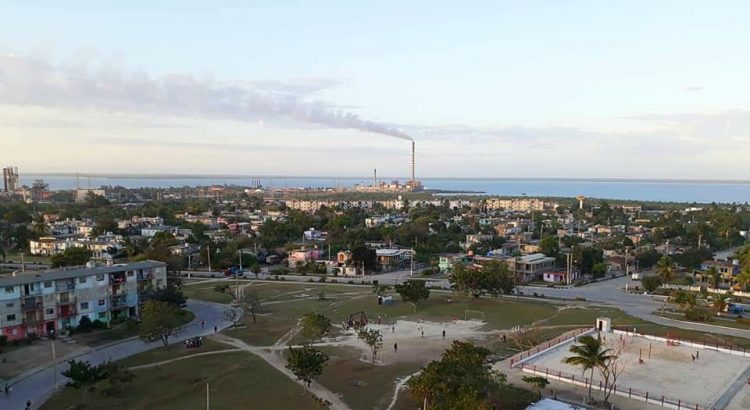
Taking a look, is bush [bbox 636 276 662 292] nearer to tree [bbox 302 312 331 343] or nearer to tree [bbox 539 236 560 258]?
tree [bbox 539 236 560 258]

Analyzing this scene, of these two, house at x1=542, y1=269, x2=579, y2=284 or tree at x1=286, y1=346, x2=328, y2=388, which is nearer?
tree at x1=286, y1=346, x2=328, y2=388

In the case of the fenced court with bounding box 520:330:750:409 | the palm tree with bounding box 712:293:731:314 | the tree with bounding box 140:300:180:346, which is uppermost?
the tree with bounding box 140:300:180:346

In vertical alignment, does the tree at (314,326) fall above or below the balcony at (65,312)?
above

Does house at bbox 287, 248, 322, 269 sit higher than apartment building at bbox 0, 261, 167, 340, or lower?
lower

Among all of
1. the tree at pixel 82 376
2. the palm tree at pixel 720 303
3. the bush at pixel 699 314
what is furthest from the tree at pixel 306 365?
the palm tree at pixel 720 303

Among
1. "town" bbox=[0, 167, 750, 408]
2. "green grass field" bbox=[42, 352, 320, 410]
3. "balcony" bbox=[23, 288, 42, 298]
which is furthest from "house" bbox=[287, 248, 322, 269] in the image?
"green grass field" bbox=[42, 352, 320, 410]

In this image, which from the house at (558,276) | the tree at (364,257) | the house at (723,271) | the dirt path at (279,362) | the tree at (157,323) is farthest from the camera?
the tree at (364,257)

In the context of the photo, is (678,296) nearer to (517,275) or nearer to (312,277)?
(517,275)

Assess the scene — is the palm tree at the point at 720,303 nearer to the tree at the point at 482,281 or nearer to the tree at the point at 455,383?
the tree at the point at 482,281
